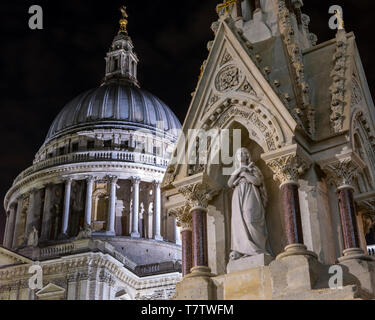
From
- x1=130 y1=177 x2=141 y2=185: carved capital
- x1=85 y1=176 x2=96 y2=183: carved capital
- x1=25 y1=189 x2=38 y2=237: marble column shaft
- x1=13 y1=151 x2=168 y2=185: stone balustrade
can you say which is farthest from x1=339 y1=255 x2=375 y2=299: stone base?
x1=25 y1=189 x2=38 y2=237: marble column shaft

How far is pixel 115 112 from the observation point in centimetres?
7269

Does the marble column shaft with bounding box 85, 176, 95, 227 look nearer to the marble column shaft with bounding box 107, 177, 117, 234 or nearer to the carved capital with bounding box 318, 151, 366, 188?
the marble column shaft with bounding box 107, 177, 117, 234

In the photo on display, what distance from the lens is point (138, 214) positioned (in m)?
65.0

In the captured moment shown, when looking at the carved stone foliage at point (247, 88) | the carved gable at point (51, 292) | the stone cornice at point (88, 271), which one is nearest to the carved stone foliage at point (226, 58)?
the carved stone foliage at point (247, 88)

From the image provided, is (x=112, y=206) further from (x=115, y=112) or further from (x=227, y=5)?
(x=227, y=5)

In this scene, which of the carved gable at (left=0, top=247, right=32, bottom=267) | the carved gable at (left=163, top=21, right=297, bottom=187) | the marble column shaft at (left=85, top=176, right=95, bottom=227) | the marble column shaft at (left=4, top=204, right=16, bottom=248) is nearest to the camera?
the carved gable at (left=163, top=21, right=297, bottom=187)

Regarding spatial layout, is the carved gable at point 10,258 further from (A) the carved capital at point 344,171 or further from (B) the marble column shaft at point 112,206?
(A) the carved capital at point 344,171

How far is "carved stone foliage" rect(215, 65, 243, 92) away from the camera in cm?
1471

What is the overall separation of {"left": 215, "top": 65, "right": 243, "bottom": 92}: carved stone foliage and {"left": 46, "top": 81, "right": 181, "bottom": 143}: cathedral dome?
2218 inches

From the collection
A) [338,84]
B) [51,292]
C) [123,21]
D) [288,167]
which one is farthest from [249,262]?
[123,21]

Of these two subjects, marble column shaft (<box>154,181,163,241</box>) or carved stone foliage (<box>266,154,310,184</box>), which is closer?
carved stone foliage (<box>266,154,310,184</box>)

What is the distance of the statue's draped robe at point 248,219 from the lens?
13094 millimetres
